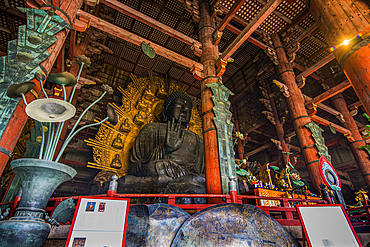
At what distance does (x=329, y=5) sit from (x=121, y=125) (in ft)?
17.2

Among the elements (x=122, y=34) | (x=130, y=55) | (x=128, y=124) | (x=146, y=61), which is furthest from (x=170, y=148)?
(x=130, y=55)

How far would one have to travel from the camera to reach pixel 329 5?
2865 millimetres

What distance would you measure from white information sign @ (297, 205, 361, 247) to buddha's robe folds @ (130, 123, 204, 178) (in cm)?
302

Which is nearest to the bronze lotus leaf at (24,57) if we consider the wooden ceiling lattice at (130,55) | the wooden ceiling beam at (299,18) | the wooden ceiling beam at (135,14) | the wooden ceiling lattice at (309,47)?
the wooden ceiling beam at (135,14)

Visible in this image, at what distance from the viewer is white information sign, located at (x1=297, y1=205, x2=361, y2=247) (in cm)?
180

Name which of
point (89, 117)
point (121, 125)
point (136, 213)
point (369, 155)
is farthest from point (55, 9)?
point (369, 155)

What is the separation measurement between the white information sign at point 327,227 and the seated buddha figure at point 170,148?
3.02 meters

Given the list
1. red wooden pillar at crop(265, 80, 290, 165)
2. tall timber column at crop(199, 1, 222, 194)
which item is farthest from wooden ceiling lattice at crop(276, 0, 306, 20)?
red wooden pillar at crop(265, 80, 290, 165)

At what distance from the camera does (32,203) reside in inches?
66.4

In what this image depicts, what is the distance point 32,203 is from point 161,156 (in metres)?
3.59

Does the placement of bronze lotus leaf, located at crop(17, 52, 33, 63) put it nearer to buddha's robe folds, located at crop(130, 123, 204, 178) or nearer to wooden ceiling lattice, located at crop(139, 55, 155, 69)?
buddha's robe folds, located at crop(130, 123, 204, 178)

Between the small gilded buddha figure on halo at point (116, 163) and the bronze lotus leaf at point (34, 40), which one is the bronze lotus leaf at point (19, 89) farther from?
the small gilded buddha figure on halo at point (116, 163)

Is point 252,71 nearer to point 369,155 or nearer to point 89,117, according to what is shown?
point 369,155

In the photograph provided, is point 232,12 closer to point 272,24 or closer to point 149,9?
point 272,24
